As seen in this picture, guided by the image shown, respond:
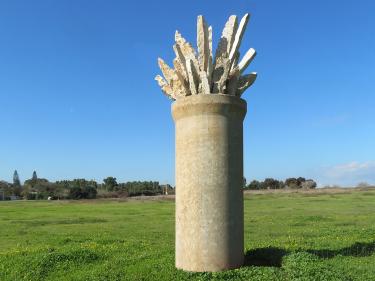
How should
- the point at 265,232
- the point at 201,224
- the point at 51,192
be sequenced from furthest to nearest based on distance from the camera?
the point at 51,192 < the point at 265,232 < the point at 201,224

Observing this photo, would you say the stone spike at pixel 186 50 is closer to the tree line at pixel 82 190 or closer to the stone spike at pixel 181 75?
the stone spike at pixel 181 75

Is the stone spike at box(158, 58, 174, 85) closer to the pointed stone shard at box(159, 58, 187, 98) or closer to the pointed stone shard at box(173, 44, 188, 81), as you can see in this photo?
the pointed stone shard at box(159, 58, 187, 98)

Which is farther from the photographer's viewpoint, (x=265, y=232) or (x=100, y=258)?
(x=265, y=232)

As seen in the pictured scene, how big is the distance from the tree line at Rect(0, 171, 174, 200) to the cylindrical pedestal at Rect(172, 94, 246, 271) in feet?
244

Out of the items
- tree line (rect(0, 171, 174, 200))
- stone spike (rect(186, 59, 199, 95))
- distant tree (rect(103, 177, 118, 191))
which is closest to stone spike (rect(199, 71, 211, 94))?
stone spike (rect(186, 59, 199, 95))

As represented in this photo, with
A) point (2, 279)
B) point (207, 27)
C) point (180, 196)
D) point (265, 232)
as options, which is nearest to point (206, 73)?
point (207, 27)

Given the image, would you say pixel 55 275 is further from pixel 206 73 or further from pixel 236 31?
pixel 236 31

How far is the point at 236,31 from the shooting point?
34.5ft

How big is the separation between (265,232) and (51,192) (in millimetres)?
79063

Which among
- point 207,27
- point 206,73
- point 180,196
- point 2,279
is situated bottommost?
point 2,279

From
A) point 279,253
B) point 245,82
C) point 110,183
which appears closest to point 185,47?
point 245,82

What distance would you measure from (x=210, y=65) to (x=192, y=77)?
0.45m

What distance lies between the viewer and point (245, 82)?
10.6 m

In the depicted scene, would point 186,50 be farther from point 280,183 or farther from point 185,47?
point 280,183
